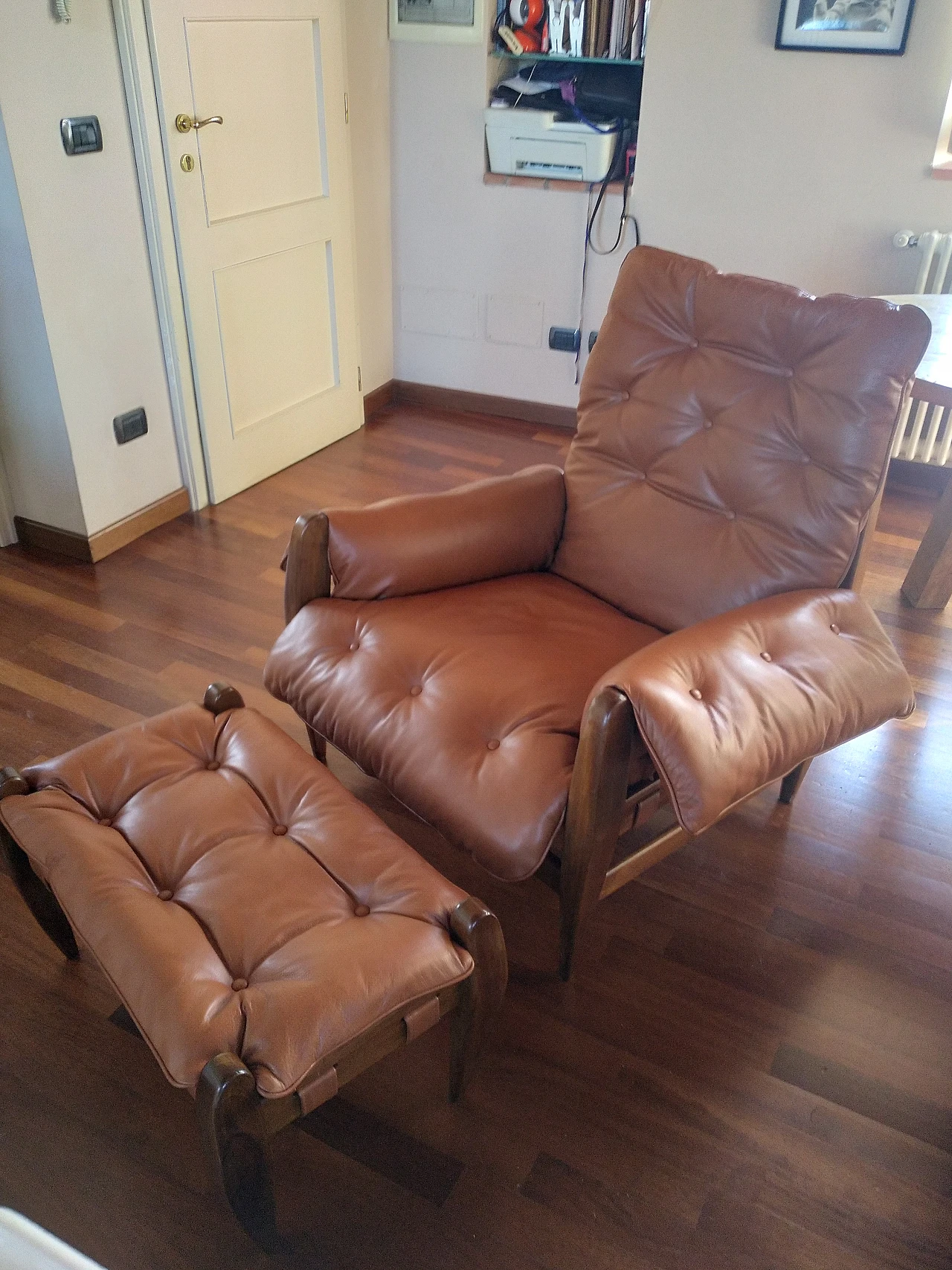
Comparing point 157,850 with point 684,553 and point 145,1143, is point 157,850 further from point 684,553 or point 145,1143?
point 684,553

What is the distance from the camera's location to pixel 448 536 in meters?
1.84

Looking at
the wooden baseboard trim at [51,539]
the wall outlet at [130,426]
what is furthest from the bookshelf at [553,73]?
the wooden baseboard trim at [51,539]

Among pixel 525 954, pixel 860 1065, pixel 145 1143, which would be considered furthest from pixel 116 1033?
pixel 860 1065

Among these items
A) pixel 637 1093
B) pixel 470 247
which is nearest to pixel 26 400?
pixel 470 247

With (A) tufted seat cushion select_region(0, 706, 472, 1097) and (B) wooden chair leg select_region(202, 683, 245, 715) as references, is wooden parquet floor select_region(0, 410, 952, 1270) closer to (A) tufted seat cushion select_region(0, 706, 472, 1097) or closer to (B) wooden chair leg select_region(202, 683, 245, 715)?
(A) tufted seat cushion select_region(0, 706, 472, 1097)

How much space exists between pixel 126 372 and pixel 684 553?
170 centimetres

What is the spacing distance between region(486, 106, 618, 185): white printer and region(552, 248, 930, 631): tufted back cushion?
4.86 feet

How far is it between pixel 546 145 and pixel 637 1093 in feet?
9.31

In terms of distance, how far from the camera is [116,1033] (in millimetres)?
1509

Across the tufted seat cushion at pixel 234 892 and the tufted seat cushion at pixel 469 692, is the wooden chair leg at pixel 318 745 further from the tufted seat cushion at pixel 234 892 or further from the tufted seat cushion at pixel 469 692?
the tufted seat cushion at pixel 234 892

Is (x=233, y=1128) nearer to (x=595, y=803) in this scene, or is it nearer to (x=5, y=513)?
(x=595, y=803)

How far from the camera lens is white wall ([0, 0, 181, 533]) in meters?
2.22

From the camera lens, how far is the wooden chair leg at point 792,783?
1.91m

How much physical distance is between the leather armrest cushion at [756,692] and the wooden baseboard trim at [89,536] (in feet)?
6.10
